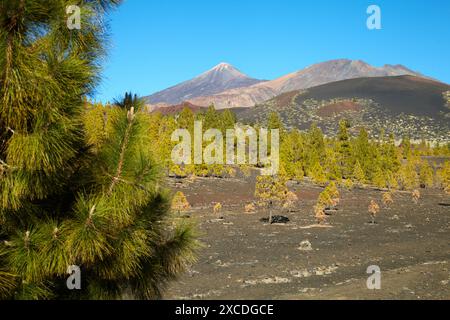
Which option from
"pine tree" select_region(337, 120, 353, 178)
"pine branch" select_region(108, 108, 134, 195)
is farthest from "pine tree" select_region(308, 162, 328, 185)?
"pine branch" select_region(108, 108, 134, 195)

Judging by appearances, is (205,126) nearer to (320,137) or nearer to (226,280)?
(320,137)

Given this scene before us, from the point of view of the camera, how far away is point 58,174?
5.15m

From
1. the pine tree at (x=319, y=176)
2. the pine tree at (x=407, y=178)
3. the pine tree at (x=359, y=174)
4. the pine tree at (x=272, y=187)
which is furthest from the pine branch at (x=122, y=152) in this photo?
the pine tree at (x=359, y=174)

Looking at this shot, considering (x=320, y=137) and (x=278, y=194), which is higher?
(x=320, y=137)

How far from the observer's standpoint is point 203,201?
160 feet

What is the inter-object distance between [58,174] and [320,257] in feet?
65.0

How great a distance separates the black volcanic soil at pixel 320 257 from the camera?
1602 centimetres

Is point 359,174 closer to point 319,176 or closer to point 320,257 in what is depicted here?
point 319,176

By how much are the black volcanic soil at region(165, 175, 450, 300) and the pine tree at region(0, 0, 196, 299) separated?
1.84 meters

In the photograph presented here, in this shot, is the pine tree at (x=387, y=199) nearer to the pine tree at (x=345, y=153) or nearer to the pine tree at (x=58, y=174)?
the pine tree at (x=345, y=153)

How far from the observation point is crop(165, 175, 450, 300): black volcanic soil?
52.5 ft

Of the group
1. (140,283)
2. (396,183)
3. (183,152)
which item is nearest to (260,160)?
(183,152)

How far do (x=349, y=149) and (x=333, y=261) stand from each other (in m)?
66.8

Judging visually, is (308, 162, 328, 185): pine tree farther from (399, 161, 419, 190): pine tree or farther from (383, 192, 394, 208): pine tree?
(383, 192, 394, 208): pine tree
